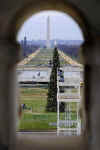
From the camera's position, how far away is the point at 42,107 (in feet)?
35.4

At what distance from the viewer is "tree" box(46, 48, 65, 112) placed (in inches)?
324

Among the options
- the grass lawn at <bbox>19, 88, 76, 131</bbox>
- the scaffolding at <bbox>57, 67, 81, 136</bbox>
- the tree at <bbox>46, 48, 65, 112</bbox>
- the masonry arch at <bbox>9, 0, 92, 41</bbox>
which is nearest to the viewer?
the masonry arch at <bbox>9, 0, 92, 41</bbox>

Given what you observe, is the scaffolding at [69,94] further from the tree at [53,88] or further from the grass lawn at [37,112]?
the grass lawn at [37,112]

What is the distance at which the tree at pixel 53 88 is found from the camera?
8227mm

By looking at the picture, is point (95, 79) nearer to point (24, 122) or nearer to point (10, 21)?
point (10, 21)

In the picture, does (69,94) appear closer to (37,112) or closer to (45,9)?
(37,112)

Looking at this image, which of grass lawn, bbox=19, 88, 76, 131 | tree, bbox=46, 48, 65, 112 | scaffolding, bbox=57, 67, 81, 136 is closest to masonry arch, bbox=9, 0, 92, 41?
tree, bbox=46, 48, 65, 112

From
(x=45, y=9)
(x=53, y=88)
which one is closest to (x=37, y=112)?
(x=53, y=88)

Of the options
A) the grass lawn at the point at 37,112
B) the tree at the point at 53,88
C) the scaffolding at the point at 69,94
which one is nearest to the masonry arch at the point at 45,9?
the tree at the point at 53,88

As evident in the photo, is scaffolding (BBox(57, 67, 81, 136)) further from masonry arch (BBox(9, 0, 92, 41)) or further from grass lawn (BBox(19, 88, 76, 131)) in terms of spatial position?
masonry arch (BBox(9, 0, 92, 41))

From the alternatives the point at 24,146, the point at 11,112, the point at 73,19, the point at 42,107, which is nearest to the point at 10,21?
the point at 73,19

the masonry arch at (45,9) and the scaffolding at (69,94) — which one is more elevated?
the masonry arch at (45,9)

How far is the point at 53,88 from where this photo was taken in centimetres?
952

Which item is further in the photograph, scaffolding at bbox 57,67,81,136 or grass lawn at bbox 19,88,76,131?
grass lawn at bbox 19,88,76,131
